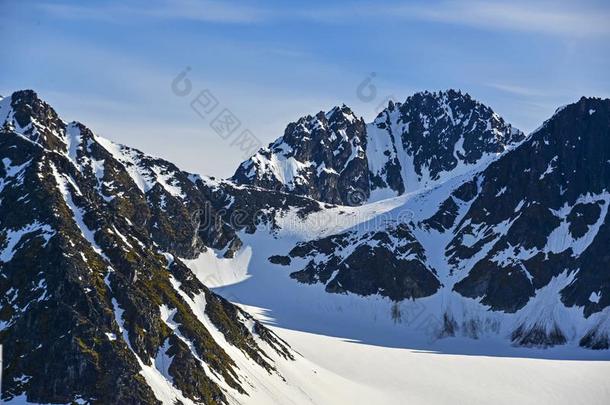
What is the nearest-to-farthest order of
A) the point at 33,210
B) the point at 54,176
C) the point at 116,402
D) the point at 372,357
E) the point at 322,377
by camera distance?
1. the point at 116,402
2. the point at 33,210
3. the point at 54,176
4. the point at 322,377
5. the point at 372,357

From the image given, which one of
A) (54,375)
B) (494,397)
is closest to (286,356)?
(494,397)

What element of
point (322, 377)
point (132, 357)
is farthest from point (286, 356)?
point (132, 357)

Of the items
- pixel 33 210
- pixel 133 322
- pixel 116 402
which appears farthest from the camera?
pixel 33 210

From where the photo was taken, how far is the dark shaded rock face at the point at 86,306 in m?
114

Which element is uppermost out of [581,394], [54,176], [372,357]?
[54,176]

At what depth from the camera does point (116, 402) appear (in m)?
111

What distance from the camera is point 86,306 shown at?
402 ft

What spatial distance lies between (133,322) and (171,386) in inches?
463

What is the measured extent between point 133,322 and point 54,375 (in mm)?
17479

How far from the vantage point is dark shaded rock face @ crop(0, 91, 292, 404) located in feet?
373

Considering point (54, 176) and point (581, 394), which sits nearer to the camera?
point (54, 176)

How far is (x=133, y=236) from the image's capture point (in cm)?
16212

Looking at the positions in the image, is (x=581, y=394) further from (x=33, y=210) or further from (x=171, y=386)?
(x=33, y=210)

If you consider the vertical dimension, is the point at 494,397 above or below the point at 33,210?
below
